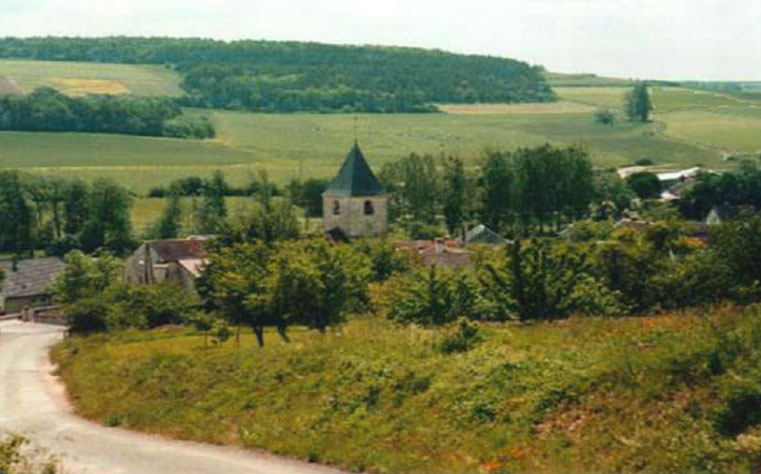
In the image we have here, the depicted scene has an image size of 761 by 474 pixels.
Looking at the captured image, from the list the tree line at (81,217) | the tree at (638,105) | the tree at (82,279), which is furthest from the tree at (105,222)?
the tree at (638,105)

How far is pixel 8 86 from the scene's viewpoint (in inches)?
5827

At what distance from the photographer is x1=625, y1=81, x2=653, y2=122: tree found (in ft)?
520

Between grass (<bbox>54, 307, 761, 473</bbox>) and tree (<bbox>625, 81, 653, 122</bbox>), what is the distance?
143602 mm

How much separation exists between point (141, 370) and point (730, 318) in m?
9.74

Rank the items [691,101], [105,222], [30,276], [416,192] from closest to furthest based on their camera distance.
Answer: [30,276]
[105,222]
[416,192]
[691,101]

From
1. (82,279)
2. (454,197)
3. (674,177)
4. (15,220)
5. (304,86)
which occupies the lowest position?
(674,177)

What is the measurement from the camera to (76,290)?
5109cm

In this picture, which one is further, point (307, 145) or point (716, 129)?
point (716, 129)

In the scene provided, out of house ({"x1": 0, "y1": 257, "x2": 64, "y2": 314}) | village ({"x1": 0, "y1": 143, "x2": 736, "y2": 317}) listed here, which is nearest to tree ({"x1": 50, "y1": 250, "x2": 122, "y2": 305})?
village ({"x1": 0, "y1": 143, "x2": 736, "y2": 317})

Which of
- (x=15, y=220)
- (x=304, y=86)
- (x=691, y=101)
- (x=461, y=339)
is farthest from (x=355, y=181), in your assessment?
(x=691, y=101)

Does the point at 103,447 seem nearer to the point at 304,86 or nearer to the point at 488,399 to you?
the point at 488,399

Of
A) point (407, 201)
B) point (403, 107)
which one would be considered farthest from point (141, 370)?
point (403, 107)

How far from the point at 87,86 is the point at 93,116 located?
77.3ft

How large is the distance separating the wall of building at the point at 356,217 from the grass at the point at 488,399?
46897mm
